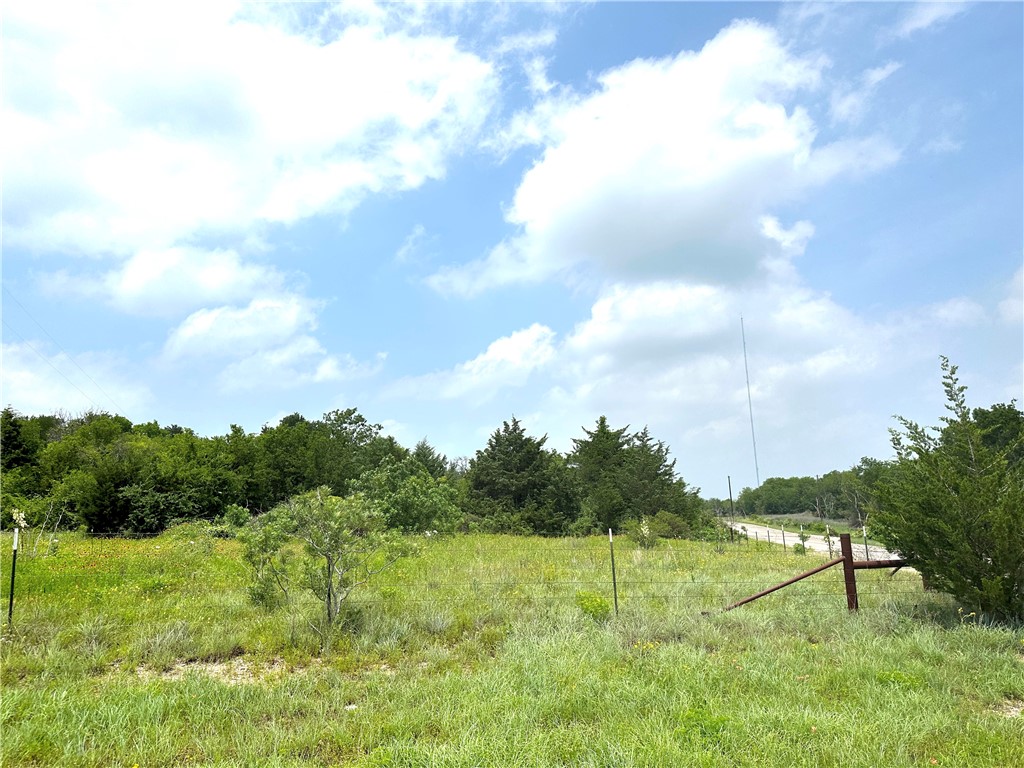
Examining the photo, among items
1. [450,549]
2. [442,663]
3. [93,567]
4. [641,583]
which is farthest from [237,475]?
[442,663]

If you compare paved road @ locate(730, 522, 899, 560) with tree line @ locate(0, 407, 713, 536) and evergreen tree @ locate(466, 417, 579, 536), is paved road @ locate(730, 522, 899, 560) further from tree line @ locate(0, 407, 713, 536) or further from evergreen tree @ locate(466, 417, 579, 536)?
evergreen tree @ locate(466, 417, 579, 536)

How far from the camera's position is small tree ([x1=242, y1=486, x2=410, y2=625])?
26.0 feet

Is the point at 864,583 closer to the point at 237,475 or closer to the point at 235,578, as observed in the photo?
the point at 235,578

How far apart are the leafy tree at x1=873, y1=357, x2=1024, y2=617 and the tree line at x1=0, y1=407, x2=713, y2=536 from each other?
1857 centimetres

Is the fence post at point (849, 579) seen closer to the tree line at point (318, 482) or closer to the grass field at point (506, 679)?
the grass field at point (506, 679)

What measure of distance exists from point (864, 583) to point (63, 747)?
12.0 metres

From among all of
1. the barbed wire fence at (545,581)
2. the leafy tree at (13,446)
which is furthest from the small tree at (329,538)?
the leafy tree at (13,446)

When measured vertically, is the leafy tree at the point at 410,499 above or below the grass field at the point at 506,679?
above

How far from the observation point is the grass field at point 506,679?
4396 mm

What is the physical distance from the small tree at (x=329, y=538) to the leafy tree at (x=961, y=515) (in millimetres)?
6952

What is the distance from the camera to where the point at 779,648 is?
22.5 feet

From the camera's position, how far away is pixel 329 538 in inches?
310

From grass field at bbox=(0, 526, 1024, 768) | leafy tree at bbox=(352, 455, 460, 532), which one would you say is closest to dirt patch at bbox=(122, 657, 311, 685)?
grass field at bbox=(0, 526, 1024, 768)

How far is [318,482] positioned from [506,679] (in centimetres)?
3318
